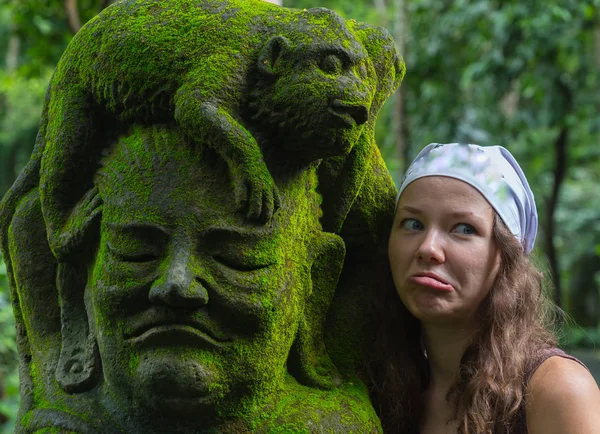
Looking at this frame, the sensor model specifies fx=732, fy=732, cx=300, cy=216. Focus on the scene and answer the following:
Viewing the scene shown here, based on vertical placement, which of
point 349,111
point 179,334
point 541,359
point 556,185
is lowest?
point 556,185

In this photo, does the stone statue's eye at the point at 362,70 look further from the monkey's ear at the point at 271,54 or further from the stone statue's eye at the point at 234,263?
the stone statue's eye at the point at 234,263

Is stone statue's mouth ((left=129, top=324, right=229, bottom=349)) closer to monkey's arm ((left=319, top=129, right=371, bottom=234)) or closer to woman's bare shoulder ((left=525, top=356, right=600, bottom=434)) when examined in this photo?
monkey's arm ((left=319, top=129, right=371, bottom=234))

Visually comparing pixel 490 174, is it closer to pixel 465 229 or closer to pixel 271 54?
pixel 465 229

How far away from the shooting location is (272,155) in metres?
1.94

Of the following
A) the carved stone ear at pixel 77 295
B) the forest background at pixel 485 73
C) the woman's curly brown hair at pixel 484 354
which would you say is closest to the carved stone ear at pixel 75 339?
the carved stone ear at pixel 77 295

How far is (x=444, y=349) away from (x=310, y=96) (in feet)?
2.94

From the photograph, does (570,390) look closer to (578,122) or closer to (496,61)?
(496,61)

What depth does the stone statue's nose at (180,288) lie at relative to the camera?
5.65 feet

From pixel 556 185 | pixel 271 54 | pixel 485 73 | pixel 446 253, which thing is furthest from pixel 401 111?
pixel 271 54

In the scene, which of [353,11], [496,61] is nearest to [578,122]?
[496,61]

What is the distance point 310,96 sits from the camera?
182 cm

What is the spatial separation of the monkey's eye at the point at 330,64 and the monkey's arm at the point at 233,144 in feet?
0.84

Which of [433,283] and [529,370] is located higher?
[433,283]

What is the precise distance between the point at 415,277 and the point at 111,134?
942mm
